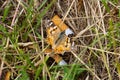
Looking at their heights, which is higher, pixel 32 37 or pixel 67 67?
pixel 32 37

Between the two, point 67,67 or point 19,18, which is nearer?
point 67,67

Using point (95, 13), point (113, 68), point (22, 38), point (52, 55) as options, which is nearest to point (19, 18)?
point (22, 38)

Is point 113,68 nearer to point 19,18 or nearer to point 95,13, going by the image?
point 95,13

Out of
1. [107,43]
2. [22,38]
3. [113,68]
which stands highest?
[22,38]
